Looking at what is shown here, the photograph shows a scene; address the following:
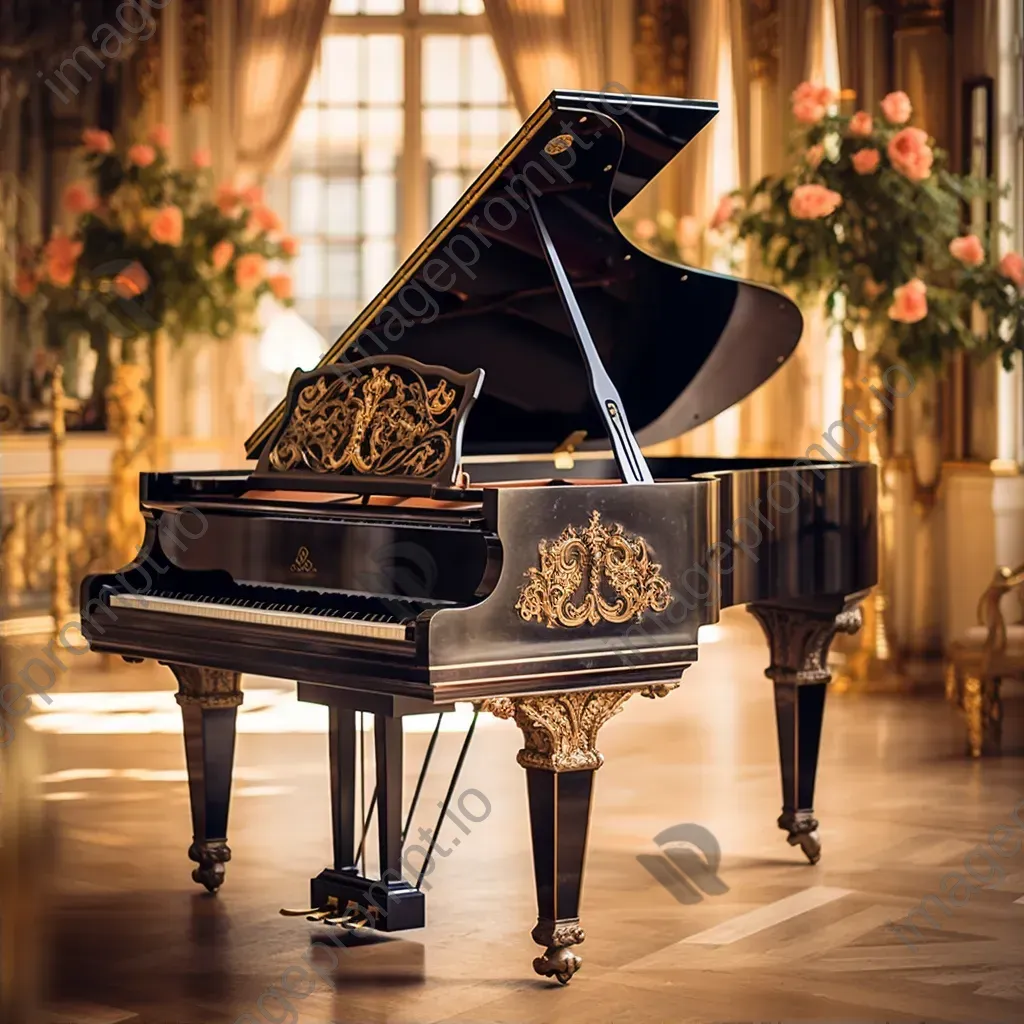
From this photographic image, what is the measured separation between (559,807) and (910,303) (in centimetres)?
391

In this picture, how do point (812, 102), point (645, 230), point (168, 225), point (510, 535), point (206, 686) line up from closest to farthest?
1. point (510, 535)
2. point (206, 686)
3. point (812, 102)
4. point (168, 225)
5. point (645, 230)

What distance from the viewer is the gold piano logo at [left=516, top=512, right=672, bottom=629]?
3.71 metres

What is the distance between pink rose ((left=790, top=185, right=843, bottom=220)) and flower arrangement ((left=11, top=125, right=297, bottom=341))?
271 centimetres

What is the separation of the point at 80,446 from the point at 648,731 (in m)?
4.20

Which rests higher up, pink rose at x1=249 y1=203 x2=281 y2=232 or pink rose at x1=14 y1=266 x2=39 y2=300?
pink rose at x1=249 y1=203 x2=281 y2=232

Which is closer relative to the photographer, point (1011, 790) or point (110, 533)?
point (1011, 790)

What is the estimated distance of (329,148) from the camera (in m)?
10.1

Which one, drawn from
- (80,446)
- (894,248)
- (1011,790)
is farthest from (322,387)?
(80,446)

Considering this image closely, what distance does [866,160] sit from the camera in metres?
7.23

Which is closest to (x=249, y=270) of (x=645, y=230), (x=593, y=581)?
(x=645, y=230)

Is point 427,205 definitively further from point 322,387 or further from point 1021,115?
point 322,387

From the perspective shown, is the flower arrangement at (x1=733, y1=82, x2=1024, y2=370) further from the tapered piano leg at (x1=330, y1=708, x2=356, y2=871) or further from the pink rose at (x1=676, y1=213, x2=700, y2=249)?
the tapered piano leg at (x1=330, y1=708, x2=356, y2=871)

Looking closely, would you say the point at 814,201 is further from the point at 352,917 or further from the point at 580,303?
the point at 352,917

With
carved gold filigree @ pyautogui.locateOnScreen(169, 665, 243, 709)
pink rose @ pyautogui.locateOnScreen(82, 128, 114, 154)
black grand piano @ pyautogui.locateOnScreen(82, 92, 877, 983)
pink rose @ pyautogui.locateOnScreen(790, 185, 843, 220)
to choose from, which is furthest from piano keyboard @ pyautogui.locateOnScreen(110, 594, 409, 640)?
pink rose @ pyautogui.locateOnScreen(82, 128, 114, 154)
